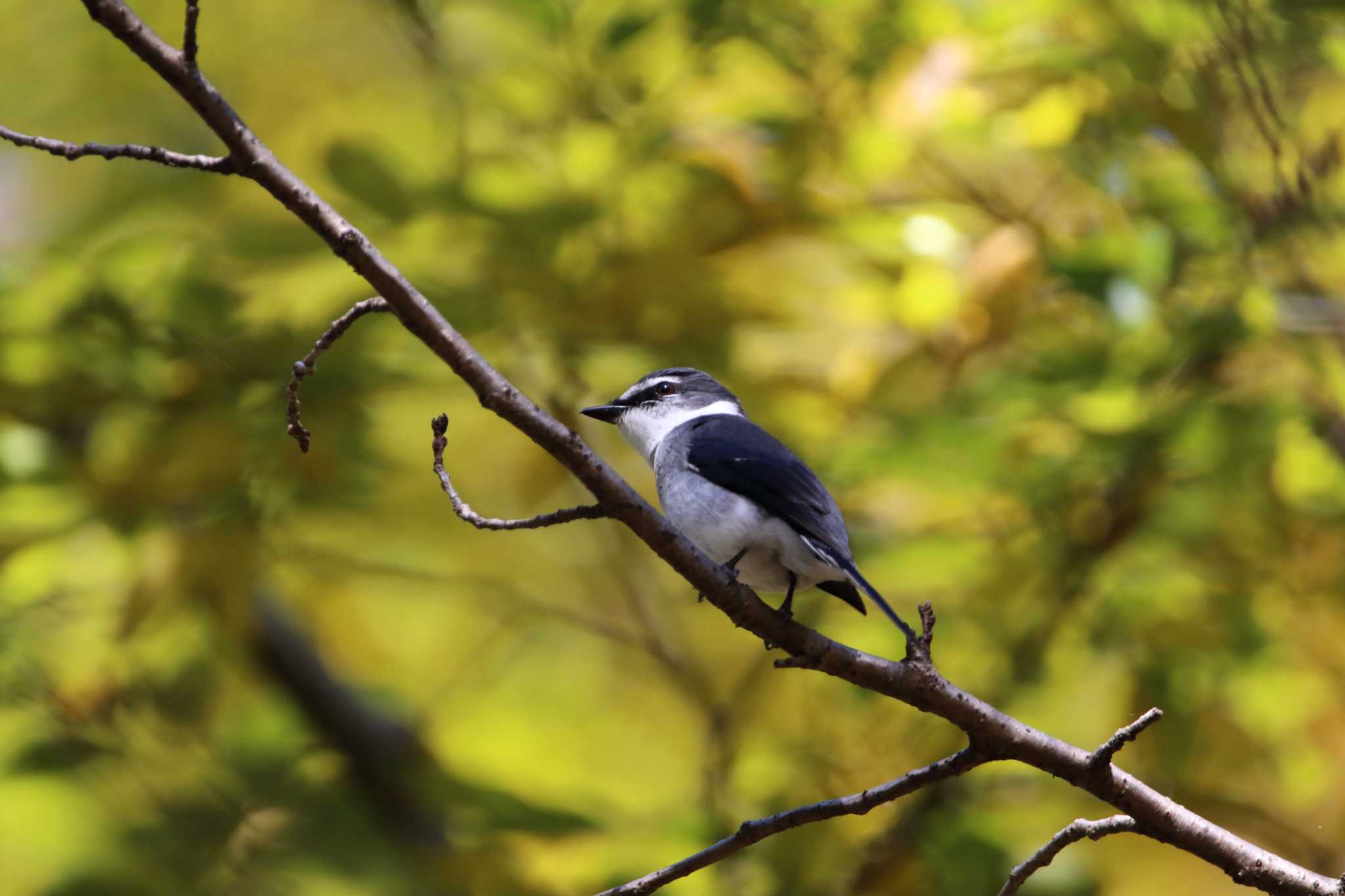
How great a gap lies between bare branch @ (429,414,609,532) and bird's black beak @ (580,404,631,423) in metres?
1.51

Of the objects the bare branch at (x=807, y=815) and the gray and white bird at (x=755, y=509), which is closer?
the bare branch at (x=807, y=815)

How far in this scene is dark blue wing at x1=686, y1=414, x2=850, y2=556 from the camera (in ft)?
10.9

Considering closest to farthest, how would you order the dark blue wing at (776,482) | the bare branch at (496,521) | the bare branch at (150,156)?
the bare branch at (150,156) < the bare branch at (496,521) < the dark blue wing at (776,482)

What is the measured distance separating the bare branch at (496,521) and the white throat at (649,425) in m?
1.68

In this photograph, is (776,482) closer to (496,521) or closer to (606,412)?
(606,412)

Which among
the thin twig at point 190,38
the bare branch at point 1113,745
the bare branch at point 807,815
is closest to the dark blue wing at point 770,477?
the bare branch at point 807,815

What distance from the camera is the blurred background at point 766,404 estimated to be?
12.3 feet

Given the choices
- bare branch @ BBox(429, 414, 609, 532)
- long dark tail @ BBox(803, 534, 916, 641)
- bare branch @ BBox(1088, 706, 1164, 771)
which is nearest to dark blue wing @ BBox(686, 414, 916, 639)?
long dark tail @ BBox(803, 534, 916, 641)

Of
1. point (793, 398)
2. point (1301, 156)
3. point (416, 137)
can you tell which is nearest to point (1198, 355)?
point (1301, 156)

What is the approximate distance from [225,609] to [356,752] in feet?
3.78

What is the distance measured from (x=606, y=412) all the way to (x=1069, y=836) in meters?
2.14

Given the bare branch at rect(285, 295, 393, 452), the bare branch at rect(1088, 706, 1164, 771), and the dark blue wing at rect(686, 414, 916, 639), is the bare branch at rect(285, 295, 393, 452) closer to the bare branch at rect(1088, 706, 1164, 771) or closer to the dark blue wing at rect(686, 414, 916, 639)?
the dark blue wing at rect(686, 414, 916, 639)

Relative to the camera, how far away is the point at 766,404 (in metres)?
4.52

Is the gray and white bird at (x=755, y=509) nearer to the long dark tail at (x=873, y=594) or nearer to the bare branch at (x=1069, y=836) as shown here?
the long dark tail at (x=873, y=594)
